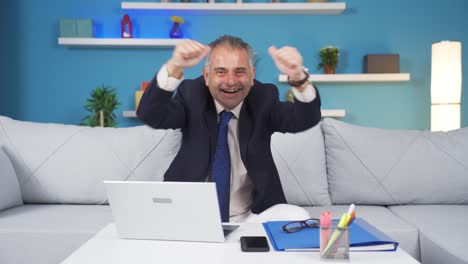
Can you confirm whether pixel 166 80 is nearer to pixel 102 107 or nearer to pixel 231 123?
pixel 231 123

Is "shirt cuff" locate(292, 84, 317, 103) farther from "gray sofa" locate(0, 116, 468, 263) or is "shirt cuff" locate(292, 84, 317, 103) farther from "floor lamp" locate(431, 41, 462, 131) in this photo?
"floor lamp" locate(431, 41, 462, 131)

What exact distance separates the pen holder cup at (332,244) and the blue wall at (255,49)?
2.85 m

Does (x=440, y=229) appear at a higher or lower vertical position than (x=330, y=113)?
lower

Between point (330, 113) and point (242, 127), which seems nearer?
point (242, 127)

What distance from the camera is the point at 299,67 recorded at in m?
1.45

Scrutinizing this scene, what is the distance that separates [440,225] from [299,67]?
0.96 m

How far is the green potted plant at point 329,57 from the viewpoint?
12.0ft

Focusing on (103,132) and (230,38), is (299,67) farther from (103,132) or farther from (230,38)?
(103,132)

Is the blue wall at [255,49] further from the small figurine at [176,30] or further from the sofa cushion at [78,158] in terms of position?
the sofa cushion at [78,158]

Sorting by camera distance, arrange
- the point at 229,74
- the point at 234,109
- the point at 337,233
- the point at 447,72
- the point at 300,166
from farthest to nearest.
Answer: the point at 447,72, the point at 300,166, the point at 234,109, the point at 229,74, the point at 337,233

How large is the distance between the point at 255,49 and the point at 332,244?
2921 millimetres

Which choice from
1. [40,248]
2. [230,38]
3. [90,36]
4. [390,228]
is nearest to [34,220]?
[40,248]

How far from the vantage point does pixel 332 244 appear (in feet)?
3.34

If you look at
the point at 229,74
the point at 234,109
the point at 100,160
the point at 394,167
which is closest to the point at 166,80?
the point at 229,74
